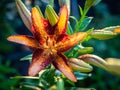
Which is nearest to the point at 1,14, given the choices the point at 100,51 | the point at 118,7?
the point at 100,51

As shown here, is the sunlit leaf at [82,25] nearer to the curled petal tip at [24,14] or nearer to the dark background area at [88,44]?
the curled petal tip at [24,14]

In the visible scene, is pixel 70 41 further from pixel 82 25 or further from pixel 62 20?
pixel 82 25

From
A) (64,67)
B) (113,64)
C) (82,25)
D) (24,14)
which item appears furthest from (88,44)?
(113,64)

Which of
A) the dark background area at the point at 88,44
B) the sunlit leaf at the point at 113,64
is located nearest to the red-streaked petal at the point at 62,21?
the sunlit leaf at the point at 113,64

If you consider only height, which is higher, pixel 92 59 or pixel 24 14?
pixel 24 14

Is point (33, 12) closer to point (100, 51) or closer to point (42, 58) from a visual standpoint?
point (42, 58)

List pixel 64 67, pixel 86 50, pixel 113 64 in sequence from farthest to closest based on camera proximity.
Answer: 1. pixel 86 50
2. pixel 64 67
3. pixel 113 64

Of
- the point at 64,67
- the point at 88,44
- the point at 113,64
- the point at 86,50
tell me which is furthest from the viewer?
the point at 88,44

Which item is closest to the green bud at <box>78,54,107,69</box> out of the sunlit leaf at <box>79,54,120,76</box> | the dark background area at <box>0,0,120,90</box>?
the sunlit leaf at <box>79,54,120,76</box>

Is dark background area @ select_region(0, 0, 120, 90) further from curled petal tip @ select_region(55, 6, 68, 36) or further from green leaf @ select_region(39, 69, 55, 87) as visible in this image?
curled petal tip @ select_region(55, 6, 68, 36)
